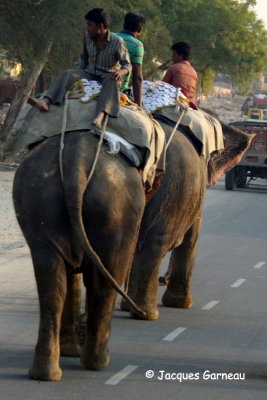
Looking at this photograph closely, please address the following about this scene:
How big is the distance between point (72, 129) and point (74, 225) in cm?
83

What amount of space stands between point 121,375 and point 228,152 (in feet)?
15.6

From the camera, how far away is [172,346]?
8.72 meters

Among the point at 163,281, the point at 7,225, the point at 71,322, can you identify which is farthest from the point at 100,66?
the point at 7,225

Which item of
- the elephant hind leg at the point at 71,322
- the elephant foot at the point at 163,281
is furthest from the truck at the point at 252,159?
the elephant hind leg at the point at 71,322

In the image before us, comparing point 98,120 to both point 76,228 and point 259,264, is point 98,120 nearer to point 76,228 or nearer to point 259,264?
point 76,228

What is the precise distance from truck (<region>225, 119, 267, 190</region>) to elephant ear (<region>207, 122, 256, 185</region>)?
15.8m

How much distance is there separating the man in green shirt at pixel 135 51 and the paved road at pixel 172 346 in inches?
79.0

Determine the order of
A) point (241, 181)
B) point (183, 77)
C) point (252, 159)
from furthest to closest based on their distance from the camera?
point (241, 181), point (252, 159), point (183, 77)

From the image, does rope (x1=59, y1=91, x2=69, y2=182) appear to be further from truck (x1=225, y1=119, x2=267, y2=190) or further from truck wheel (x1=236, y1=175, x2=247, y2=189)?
truck wheel (x1=236, y1=175, x2=247, y2=189)

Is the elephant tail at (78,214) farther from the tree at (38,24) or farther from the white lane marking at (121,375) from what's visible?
the tree at (38,24)

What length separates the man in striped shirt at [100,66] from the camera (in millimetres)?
7742

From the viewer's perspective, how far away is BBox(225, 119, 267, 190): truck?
28.3 m

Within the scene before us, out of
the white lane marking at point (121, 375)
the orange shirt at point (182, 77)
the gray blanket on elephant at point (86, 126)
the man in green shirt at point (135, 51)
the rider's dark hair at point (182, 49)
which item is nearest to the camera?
the white lane marking at point (121, 375)

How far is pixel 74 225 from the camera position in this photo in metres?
6.90
